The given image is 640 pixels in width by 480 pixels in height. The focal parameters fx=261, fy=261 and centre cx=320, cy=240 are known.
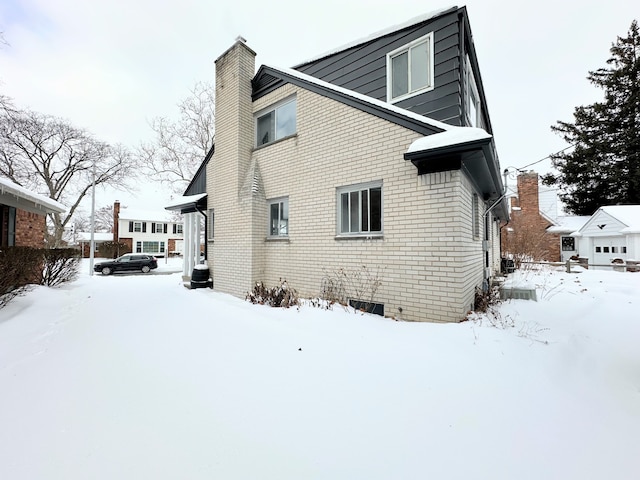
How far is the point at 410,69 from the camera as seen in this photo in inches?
233

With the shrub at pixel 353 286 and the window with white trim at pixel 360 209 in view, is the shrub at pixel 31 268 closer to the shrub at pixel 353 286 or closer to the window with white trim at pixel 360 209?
the shrub at pixel 353 286

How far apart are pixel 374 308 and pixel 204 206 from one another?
23.3 feet

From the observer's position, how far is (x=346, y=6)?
32.6ft

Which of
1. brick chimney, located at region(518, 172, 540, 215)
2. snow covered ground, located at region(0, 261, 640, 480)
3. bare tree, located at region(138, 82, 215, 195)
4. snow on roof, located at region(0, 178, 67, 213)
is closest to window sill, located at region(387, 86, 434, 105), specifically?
snow covered ground, located at region(0, 261, 640, 480)

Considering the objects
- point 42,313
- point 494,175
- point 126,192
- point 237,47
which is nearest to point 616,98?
point 494,175

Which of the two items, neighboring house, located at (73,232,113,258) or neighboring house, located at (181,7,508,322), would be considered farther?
neighboring house, located at (73,232,113,258)

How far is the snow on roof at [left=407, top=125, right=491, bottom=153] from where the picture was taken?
416 cm

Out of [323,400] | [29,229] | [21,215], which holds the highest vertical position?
[21,215]

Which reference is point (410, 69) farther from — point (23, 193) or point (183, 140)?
point (183, 140)

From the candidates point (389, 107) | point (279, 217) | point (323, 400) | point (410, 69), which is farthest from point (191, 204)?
point (323, 400)

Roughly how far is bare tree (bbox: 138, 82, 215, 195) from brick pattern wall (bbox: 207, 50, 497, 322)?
487 inches

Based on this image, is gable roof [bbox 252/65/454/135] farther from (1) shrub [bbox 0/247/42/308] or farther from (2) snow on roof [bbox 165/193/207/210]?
(1) shrub [bbox 0/247/42/308]

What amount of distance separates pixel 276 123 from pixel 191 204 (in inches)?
170

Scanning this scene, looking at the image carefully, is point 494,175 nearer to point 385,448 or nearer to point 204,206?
point 385,448
